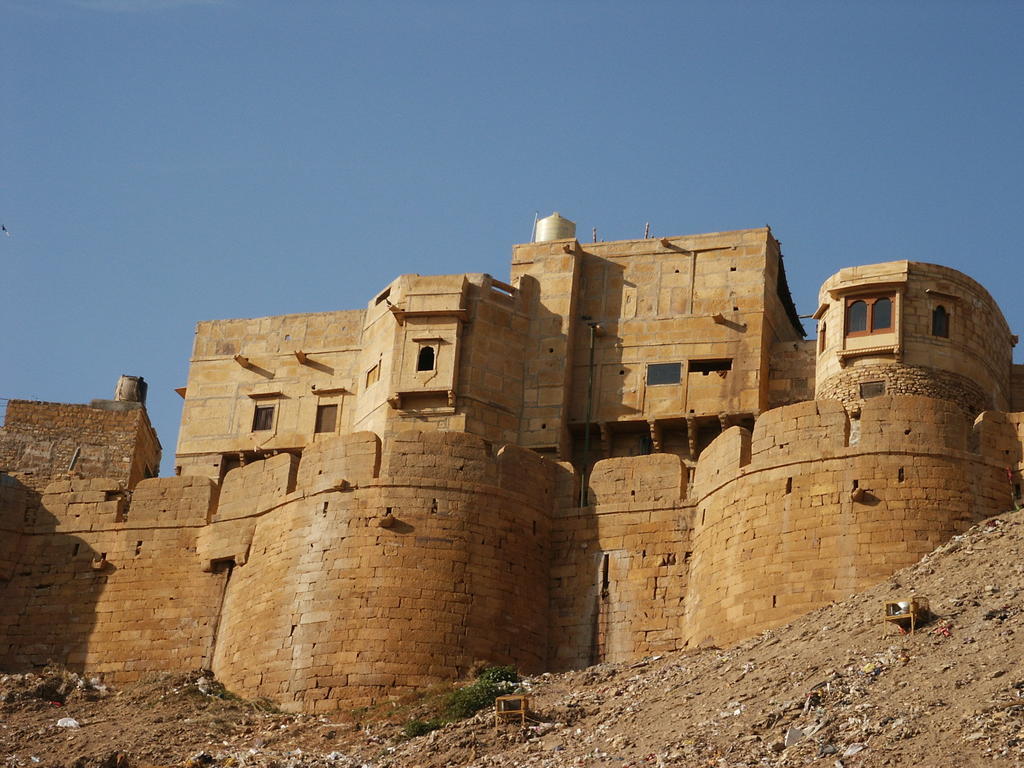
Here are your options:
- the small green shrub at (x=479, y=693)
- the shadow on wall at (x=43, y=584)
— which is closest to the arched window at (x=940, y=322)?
the small green shrub at (x=479, y=693)

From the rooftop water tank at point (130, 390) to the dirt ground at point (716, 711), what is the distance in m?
12.7

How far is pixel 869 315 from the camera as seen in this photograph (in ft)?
135

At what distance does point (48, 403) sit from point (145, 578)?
990 centimetres

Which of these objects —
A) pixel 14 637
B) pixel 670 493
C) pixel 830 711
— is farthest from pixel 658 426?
pixel 830 711

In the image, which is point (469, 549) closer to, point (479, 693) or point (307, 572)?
point (307, 572)

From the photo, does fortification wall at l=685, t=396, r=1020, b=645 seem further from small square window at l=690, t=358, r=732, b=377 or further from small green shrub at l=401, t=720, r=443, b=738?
small square window at l=690, t=358, r=732, b=377

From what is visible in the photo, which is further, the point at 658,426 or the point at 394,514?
the point at 658,426

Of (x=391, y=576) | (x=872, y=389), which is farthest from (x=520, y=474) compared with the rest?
(x=872, y=389)

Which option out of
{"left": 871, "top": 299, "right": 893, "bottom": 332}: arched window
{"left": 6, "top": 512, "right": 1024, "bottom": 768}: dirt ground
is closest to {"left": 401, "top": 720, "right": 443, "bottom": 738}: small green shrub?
{"left": 6, "top": 512, "right": 1024, "bottom": 768}: dirt ground

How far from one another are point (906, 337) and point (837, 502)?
22.6 ft

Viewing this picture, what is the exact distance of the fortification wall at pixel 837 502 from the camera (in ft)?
112

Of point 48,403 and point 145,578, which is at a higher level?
point 48,403

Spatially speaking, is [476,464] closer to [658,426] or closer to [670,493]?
[670,493]

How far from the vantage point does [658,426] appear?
4300 cm
